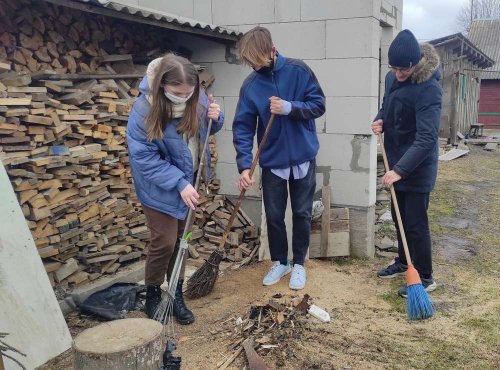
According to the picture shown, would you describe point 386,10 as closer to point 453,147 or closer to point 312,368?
point 312,368

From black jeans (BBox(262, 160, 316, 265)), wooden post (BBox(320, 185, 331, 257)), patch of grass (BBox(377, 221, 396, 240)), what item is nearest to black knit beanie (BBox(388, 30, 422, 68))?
black jeans (BBox(262, 160, 316, 265))

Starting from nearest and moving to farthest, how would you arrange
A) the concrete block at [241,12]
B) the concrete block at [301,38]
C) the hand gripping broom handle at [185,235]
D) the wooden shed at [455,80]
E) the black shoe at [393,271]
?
the hand gripping broom handle at [185,235]
the black shoe at [393,271]
the concrete block at [301,38]
the concrete block at [241,12]
the wooden shed at [455,80]

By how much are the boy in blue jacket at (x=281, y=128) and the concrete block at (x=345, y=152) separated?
1.02 m

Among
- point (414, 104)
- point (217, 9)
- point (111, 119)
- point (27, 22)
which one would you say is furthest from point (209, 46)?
point (414, 104)

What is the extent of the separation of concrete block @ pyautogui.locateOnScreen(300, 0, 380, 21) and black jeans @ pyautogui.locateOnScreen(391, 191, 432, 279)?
1884mm

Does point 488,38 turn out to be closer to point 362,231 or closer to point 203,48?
point 203,48

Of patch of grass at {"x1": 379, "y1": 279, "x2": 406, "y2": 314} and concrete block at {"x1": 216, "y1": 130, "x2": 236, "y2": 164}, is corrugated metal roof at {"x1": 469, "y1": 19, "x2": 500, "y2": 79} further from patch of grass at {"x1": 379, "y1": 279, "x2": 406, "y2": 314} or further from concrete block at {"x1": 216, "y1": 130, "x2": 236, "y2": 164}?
patch of grass at {"x1": 379, "y1": 279, "x2": 406, "y2": 314}

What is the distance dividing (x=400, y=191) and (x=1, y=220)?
2.93 meters

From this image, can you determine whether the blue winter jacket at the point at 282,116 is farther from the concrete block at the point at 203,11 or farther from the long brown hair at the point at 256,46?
the concrete block at the point at 203,11

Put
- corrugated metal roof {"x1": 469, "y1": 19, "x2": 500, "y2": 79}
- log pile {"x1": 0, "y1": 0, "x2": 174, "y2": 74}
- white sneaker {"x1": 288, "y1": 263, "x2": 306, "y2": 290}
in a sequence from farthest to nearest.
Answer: corrugated metal roof {"x1": 469, "y1": 19, "x2": 500, "y2": 79} → white sneaker {"x1": 288, "y1": 263, "x2": 306, "y2": 290} → log pile {"x1": 0, "y1": 0, "x2": 174, "y2": 74}

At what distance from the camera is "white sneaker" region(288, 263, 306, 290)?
4.12 meters

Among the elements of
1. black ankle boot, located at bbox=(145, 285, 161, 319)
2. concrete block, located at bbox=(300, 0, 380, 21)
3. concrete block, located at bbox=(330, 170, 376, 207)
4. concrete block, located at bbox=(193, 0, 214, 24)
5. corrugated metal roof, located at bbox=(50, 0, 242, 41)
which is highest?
concrete block, located at bbox=(193, 0, 214, 24)

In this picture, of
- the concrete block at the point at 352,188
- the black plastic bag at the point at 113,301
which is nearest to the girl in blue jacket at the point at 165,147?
the black plastic bag at the point at 113,301

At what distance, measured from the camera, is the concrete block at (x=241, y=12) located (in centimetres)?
521
